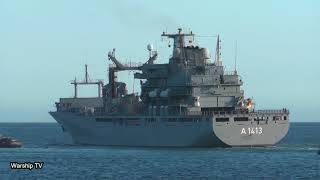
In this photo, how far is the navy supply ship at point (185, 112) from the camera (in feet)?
332

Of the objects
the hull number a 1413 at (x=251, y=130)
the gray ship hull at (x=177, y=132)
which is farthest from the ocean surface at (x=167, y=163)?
the hull number a 1413 at (x=251, y=130)

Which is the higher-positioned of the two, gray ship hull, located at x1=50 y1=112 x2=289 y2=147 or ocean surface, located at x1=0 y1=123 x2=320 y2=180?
gray ship hull, located at x1=50 y1=112 x2=289 y2=147

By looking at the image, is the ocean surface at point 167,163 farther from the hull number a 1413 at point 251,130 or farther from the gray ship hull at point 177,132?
the hull number a 1413 at point 251,130

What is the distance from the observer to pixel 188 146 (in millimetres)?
103562

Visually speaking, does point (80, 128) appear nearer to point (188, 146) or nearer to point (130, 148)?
point (130, 148)

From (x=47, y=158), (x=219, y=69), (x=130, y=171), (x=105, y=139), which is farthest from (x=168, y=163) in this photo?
(x=105, y=139)

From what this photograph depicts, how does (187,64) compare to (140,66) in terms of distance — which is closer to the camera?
(187,64)

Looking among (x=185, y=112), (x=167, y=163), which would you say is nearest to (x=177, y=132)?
(x=185, y=112)

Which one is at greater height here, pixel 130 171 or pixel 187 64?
pixel 187 64

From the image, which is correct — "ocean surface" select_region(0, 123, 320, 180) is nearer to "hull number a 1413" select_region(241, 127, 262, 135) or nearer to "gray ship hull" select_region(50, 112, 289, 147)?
"gray ship hull" select_region(50, 112, 289, 147)

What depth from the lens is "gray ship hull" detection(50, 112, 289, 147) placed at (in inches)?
3949

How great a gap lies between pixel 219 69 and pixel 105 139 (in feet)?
56.1

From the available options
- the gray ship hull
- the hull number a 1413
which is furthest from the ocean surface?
the hull number a 1413

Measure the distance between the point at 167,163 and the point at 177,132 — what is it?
16.7 meters
